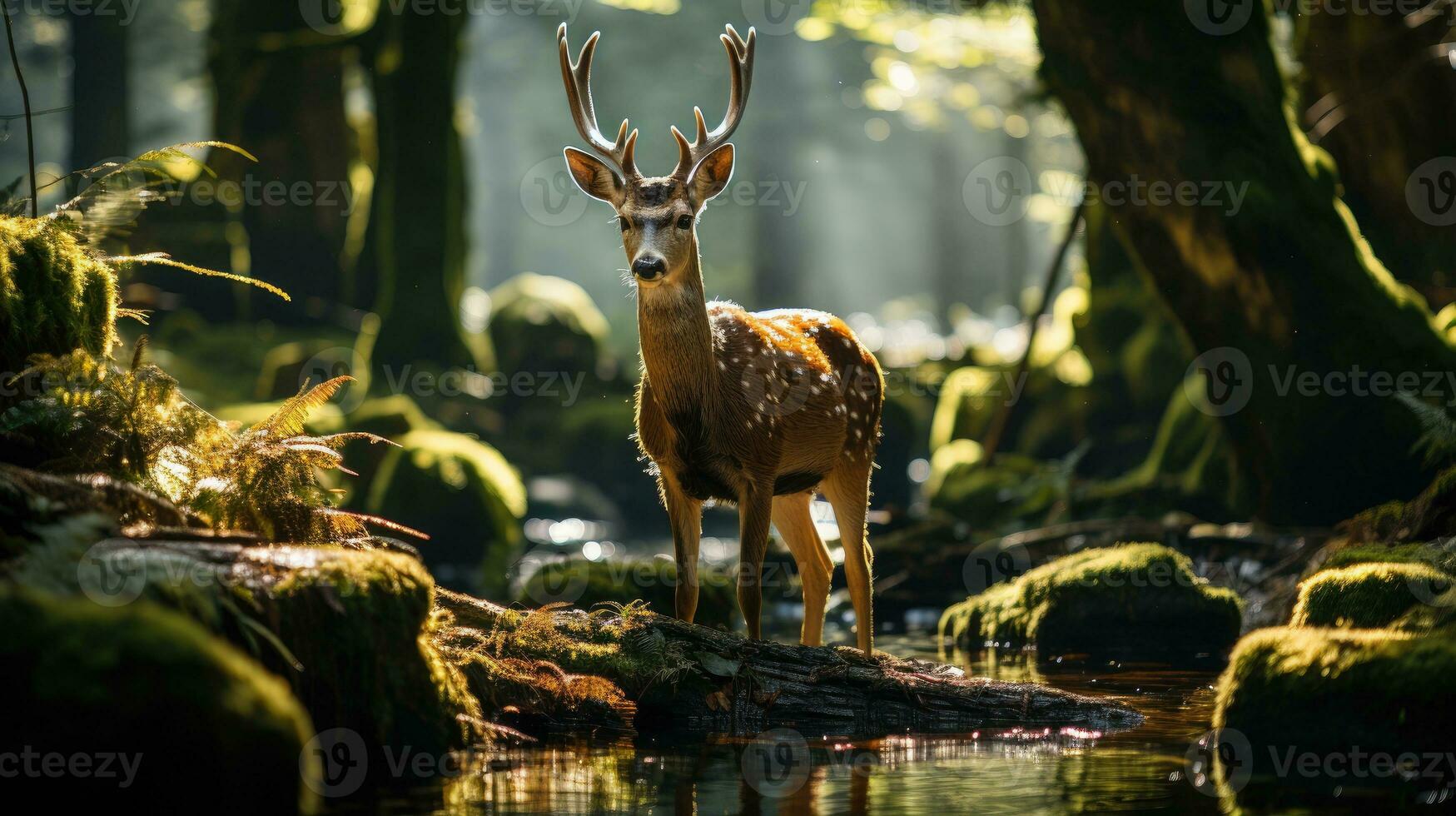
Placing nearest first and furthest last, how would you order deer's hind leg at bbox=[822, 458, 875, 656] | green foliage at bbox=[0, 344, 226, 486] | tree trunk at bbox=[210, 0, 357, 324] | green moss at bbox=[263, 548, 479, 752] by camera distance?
green moss at bbox=[263, 548, 479, 752] → green foliage at bbox=[0, 344, 226, 486] → deer's hind leg at bbox=[822, 458, 875, 656] → tree trunk at bbox=[210, 0, 357, 324]

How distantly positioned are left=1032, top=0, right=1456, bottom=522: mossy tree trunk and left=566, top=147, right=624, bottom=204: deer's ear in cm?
543

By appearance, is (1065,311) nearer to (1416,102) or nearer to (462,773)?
(1416,102)

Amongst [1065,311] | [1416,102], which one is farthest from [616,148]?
[1065,311]

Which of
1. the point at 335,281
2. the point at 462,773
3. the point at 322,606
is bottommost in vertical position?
the point at 462,773

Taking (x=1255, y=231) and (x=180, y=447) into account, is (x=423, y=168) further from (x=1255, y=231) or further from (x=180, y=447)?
(x=180, y=447)

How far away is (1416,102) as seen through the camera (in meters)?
14.5

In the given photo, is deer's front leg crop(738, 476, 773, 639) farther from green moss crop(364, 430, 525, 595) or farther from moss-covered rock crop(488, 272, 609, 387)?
moss-covered rock crop(488, 272, 609, 387)

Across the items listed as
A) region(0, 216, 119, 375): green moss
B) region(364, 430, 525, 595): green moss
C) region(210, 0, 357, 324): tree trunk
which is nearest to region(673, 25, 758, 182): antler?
region(0, 216, 119, 375): green moss

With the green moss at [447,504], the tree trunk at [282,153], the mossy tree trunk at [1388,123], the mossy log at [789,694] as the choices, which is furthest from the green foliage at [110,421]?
the tree trunk at [282,153]

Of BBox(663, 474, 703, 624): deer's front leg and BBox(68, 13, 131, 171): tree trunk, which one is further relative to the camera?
BBox(68, 13, 131, 171): tree trunk

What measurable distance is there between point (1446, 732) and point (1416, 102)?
10.3 m

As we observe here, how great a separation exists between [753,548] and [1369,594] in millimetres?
3326

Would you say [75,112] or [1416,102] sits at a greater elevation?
[75,112]

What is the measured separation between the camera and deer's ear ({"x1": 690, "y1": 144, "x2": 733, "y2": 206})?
8430mm
